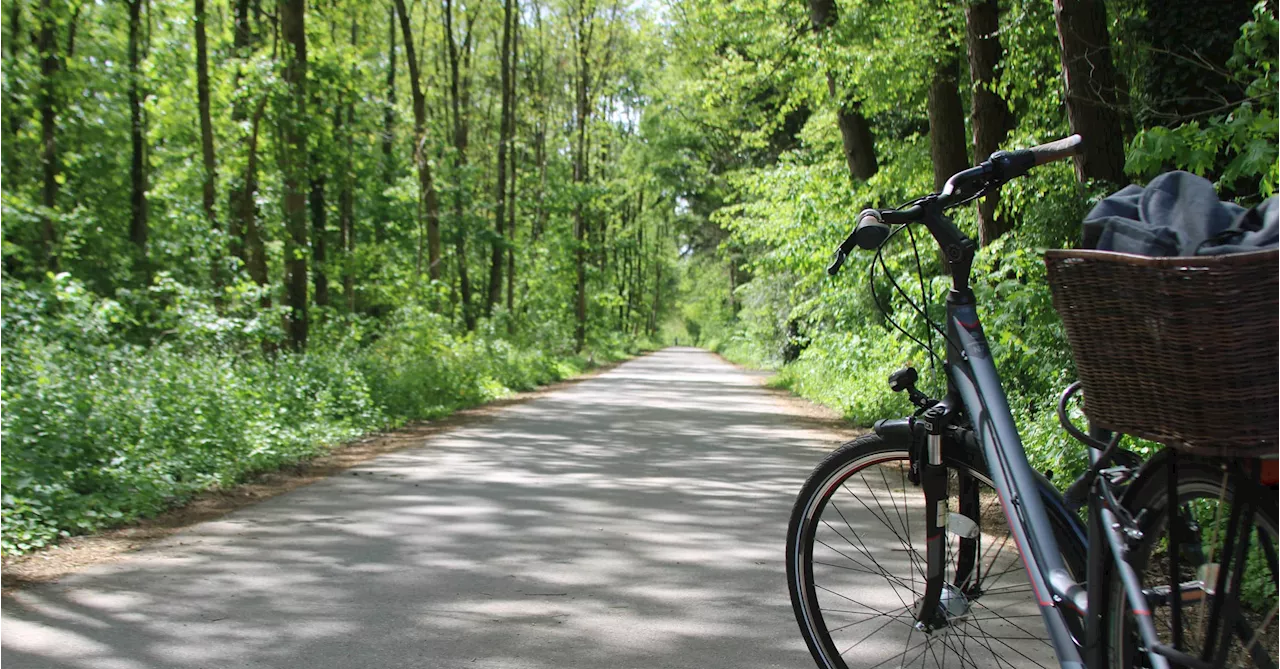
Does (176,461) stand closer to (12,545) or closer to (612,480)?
(12,545)

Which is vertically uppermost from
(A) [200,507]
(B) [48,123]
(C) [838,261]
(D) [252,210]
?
(B) [48,123]

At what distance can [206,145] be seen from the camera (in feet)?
45.8

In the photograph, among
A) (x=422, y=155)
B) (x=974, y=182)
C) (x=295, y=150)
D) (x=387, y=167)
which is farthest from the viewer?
(x=387, y=167)

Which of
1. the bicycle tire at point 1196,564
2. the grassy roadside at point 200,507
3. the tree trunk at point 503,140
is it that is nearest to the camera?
the bicycle tire at point 1196,564

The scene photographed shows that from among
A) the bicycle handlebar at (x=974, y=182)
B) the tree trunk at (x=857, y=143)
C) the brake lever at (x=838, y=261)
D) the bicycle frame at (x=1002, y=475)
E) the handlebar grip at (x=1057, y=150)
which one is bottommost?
the bicycle frame at (x=1002, y=475)

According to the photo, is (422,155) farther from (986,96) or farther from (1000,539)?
(1000,539)

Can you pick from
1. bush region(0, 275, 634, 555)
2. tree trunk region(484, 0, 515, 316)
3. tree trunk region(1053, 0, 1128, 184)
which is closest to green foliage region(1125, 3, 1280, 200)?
tree trunk region(1053, 0, 1128, 184)

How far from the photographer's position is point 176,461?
740cm

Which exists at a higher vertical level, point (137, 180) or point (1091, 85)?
point (137, 180)

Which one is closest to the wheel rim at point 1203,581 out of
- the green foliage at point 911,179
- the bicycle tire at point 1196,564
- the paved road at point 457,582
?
the bicycle tire at point 1196,564

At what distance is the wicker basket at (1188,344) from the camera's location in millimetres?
1988

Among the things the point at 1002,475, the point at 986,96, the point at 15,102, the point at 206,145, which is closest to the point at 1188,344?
the point at 1002,475

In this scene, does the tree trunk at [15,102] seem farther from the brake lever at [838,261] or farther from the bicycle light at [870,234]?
the bicycle light at [870,234]

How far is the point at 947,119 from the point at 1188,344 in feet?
32.3
